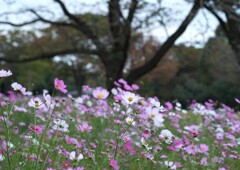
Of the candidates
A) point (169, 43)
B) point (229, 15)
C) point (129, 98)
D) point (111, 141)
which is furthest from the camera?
point (169, 43)

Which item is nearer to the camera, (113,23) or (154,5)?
(154,5)

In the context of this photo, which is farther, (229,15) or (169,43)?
(169,43)

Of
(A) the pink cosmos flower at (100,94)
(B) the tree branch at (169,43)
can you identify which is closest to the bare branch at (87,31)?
(B) the tree branch at (169,43)

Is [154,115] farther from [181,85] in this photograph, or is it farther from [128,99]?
[181,85]

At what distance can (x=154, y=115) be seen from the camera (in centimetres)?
211

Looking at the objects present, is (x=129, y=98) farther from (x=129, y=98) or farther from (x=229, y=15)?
(x=229, y=15)

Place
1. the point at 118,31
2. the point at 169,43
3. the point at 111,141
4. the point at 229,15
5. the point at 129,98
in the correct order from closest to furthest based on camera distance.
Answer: the point at 129,98, the point at 111,141, the point at 229,15, the point at 169,43, the point at 118,31

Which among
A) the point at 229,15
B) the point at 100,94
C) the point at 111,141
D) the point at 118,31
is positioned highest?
Answer: the point at 118,31

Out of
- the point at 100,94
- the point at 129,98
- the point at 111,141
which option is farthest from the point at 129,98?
the point at 111,141

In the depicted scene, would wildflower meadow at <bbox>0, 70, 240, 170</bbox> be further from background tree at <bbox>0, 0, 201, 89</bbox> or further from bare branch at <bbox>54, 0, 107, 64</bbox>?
bare branch at <bbox>54, 0, 107, 64</bbox>

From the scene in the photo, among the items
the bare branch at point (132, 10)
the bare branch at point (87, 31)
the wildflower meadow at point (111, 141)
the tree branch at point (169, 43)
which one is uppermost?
the bare branch at point (87, 31)

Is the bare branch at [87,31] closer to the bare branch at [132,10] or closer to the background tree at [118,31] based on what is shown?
the background tree at [118,31]

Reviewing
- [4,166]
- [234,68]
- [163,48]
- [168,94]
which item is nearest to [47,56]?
[163,48]

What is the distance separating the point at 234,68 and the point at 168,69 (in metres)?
4.80
